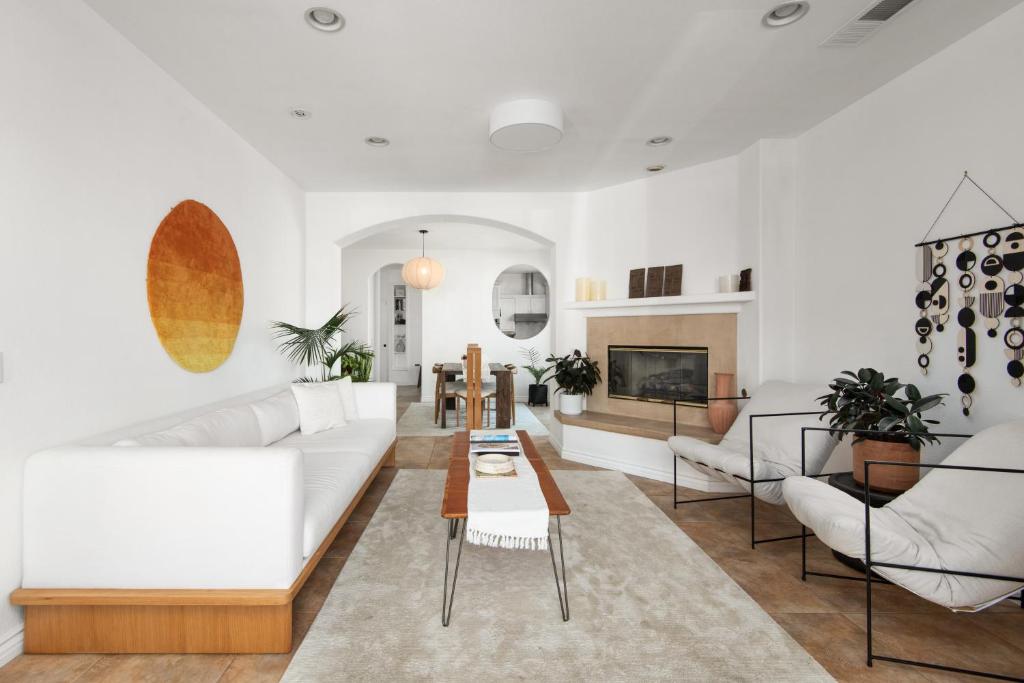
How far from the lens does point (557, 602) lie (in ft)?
6.78

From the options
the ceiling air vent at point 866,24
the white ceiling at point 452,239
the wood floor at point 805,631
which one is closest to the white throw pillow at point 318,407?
the wood floor at point 805,631

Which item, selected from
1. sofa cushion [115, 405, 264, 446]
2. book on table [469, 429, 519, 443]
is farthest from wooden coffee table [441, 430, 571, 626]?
sofa cushion [115, 405, 264, 446]

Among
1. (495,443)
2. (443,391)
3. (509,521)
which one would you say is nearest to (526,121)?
(495,443)

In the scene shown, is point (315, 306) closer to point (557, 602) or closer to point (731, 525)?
point (557, 602)

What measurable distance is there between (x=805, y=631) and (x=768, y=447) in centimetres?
123

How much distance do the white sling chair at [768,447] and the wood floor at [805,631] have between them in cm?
23

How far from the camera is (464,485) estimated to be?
220 centimetres

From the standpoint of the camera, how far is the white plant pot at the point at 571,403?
4.55 meters

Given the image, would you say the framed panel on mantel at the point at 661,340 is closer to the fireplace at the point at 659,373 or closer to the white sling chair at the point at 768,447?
the fireplace at the point at 659,373

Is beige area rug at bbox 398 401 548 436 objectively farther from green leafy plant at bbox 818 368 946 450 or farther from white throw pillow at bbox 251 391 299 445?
green leafy plant at bbox 818 368 946 450

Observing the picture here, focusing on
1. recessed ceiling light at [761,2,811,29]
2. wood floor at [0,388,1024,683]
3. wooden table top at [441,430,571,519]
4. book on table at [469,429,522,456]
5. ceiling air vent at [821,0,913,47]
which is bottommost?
wood floor at [0,388,1024,683]

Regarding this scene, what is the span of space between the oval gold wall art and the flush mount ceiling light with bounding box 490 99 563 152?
6.17 feet

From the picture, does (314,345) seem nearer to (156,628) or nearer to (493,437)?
(493,437)

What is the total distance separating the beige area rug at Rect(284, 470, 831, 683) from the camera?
1.65 m
